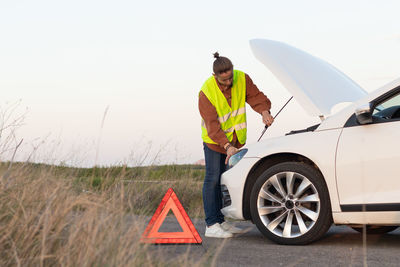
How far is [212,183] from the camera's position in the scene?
6965 mm

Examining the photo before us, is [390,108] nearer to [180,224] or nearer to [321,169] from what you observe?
[321,169]

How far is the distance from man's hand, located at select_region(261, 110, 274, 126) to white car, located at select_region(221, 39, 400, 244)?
43cm

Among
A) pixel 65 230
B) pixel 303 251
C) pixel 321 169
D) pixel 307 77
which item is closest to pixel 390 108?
pixel 321 169

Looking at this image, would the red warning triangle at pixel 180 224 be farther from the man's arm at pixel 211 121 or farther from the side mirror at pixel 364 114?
the side mirror at pixel 364 114

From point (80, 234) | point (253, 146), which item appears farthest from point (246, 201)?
point (80, 234)

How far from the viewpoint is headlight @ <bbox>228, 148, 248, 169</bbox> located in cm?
663

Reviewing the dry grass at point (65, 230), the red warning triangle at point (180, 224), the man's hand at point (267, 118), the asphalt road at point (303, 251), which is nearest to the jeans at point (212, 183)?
the asphalt road at point (303, 251)

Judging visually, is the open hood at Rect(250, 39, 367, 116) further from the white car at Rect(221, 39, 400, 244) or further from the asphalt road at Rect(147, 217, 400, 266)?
the asphalt road at Rect(147, 217, 400, 266)

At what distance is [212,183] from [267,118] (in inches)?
37.5

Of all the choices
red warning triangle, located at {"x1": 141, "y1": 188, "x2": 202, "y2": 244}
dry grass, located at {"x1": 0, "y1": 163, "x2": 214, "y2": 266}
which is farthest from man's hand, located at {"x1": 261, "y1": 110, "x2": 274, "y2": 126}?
dry grass, located at {"x1": 0, "y1": 163, "x2": 214, "y2": 266}

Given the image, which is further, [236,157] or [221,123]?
[221,123]

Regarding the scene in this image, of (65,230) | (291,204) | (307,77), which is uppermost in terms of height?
(307,77)

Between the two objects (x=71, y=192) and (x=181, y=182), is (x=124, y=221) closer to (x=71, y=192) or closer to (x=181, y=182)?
(x=71, y=192)

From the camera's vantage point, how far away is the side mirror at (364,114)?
5586mm
